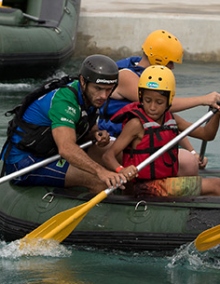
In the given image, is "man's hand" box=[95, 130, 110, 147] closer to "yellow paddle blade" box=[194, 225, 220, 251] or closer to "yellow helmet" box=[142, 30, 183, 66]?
"yellow helmet" box=[142, 30, 183, 66]

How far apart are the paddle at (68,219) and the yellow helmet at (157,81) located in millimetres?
283

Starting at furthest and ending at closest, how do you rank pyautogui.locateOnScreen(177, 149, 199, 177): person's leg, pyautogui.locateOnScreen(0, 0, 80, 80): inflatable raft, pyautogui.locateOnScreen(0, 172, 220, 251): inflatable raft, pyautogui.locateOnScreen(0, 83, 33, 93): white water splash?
1. pyautogui.locateOnScreen(0, 83, 33, 93): white water splash
2. pyautogui.locateOnScreen(0, 0, 80, 80): inflatable raft
3. pyautogui.locateOnScreen(177, 149, 199, 177): person's leg
4. pyautogui.locateOnScreen(0, 172, 220, 251): inflatable raft

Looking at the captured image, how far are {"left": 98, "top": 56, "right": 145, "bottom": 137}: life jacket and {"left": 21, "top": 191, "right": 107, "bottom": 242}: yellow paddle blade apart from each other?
0.96 metres

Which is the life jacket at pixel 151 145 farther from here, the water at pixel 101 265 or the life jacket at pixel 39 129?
the water at pixel 101 265

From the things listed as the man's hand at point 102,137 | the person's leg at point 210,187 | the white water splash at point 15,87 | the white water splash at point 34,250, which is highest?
the man's hand at point 102,137

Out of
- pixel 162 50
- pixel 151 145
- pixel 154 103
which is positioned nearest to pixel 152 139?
pixel 151 145

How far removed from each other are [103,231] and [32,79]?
6747 millimetres

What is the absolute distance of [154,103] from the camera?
5.77 metres

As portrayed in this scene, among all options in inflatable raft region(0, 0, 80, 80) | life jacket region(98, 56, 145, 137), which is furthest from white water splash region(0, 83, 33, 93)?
life jacket region(98, 56, 145, 137)

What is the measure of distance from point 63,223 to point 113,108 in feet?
3.55

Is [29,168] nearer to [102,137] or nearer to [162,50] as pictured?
[102,137]

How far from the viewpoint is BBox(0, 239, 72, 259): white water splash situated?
5.77 m

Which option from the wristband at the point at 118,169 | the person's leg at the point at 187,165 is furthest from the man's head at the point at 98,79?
the person's leg at the point at 187,165

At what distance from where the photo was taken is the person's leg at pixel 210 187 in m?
5.94
